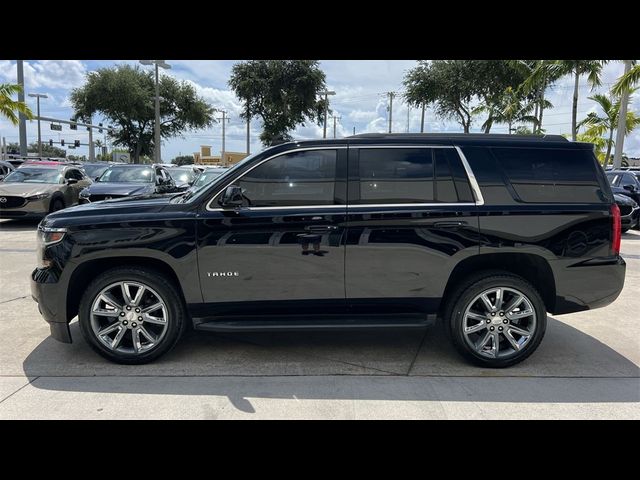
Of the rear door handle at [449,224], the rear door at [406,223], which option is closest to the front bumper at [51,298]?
the rear door at [406,223]

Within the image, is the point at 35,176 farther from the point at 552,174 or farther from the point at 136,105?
the point at 136,105

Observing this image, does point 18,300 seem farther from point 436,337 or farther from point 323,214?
point 436,337

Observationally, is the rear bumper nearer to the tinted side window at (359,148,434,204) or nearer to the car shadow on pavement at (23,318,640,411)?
the car shadow on pavement at (23,318,640,411)

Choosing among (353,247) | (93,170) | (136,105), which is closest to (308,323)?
(353,247)

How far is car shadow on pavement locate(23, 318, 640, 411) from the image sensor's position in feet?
12.2

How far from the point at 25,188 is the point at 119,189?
9.25 feet

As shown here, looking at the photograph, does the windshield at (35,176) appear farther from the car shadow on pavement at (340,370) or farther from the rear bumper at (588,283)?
the rear bumper at (588,283)

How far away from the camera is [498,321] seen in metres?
4.15

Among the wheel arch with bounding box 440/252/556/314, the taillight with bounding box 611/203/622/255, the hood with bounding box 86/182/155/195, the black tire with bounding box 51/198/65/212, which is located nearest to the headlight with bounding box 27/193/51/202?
the black tire with bounding box 51/198/65/212

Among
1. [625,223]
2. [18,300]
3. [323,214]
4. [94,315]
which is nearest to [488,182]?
[323,214]

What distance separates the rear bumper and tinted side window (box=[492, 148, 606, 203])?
58 cm

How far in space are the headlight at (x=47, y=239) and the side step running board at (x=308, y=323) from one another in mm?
1338

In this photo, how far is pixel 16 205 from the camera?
12172mm

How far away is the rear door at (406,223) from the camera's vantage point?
4.02 meters
